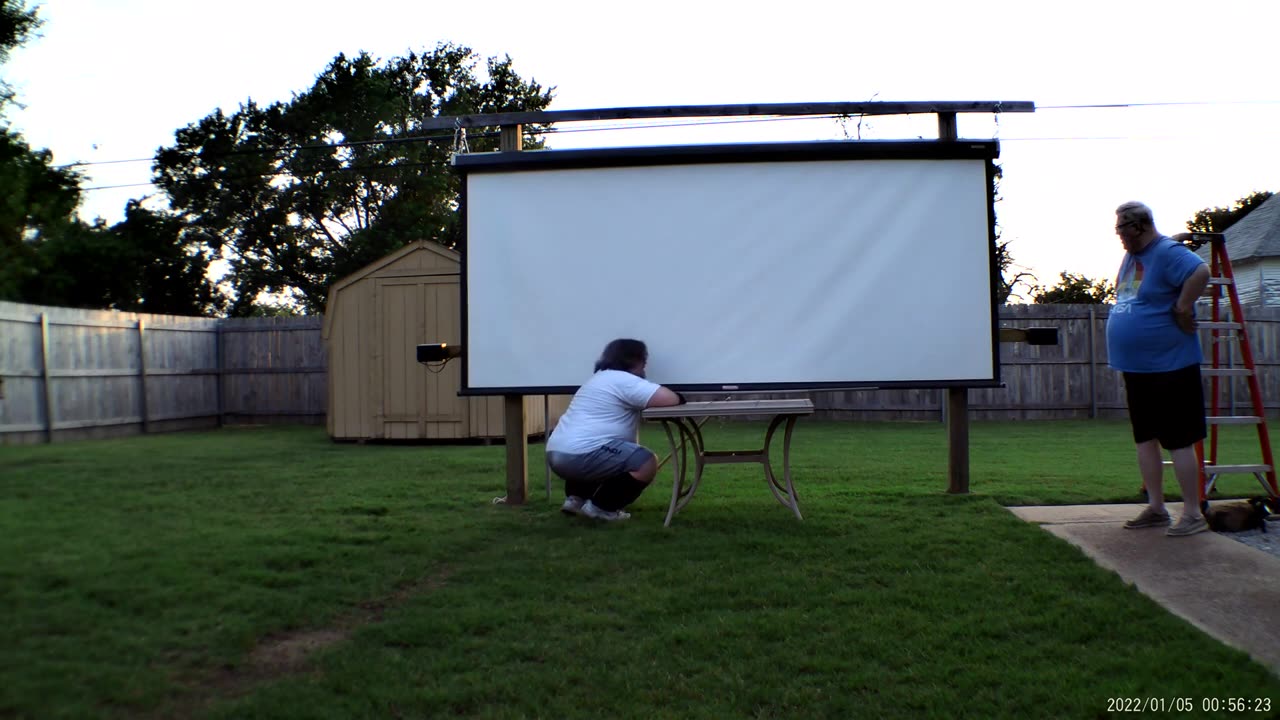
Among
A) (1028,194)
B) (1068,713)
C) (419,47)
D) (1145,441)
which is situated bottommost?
(1068,713)

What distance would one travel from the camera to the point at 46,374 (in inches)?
492

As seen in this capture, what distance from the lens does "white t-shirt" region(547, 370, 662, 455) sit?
5305 mm

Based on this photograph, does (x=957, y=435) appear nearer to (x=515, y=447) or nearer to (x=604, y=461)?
(x=604, y=461)

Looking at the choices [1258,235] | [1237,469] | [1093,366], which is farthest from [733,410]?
[1258,235]

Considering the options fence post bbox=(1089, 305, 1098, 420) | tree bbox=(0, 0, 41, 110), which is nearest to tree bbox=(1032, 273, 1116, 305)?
fence post bbox=(1089, 305, 1098, 420)

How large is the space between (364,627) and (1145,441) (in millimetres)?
3993

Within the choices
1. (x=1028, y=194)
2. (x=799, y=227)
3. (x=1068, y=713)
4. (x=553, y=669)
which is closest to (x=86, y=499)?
(x=553, y=669)

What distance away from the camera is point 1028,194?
70.4ft

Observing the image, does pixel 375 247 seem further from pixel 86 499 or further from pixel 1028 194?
pixel 86 499

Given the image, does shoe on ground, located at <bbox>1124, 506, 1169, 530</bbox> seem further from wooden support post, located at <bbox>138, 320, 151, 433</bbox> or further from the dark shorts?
wooden support post, located at <bbox>138, 320, 151, 433</bbox>

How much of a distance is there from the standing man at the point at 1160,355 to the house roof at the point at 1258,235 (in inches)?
699

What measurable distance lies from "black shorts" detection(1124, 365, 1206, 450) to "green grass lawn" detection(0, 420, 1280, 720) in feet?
2.66

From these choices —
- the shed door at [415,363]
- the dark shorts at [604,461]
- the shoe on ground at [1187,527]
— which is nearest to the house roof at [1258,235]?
the shed door at [415,363]

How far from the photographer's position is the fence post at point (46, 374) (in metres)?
12.4
